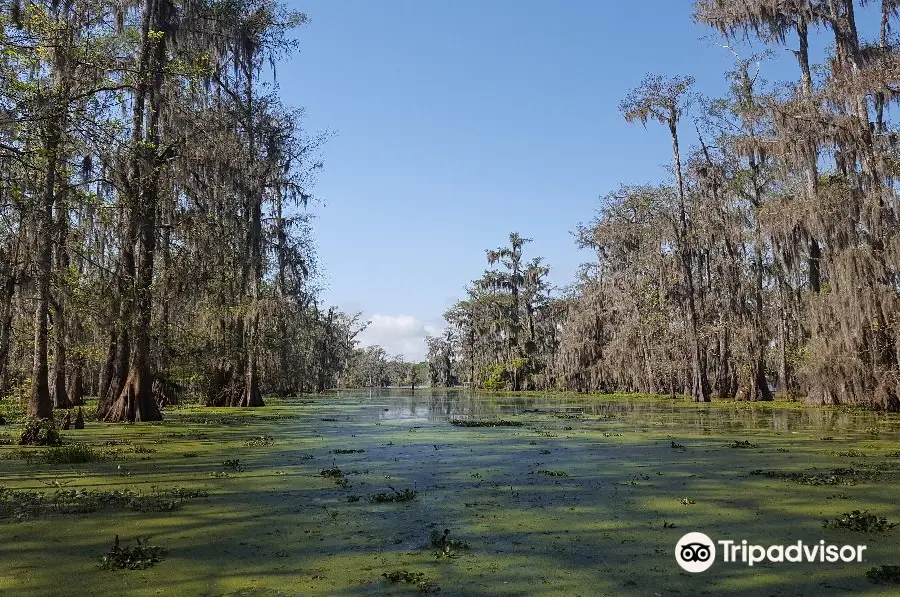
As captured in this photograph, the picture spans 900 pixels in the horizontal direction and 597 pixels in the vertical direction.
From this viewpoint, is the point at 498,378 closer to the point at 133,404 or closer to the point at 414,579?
the point at 133,404

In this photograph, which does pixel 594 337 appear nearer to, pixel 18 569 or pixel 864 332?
pixel 864 332

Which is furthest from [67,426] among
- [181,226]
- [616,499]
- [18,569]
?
[616,499]

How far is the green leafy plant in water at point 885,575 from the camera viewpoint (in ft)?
15.8

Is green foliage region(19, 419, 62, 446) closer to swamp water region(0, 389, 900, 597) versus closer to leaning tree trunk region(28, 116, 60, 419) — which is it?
swamp water region(0, 389, 900, 597)

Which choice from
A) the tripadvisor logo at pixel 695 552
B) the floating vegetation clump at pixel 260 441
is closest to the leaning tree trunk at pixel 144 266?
the floating vegetation clump at pixel 260 441

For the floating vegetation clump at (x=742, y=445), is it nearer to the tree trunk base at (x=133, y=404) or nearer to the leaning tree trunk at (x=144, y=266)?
the leaning tree trunk at (x=144, y=266)

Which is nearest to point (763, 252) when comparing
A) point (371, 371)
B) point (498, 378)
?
point (498, 378)

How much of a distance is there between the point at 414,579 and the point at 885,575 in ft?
12.1

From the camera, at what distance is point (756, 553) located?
5.64 metres

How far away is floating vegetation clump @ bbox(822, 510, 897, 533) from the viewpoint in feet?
20.2

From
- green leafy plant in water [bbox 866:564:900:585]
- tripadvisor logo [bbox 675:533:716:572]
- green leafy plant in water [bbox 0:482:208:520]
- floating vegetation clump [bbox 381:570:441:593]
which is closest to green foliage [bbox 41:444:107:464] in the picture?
green leafy plant in water [bbox 0:482:208:520]

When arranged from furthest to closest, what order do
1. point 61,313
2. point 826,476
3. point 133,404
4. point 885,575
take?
point 133,404 → point 61,313 → point 826,476 → point 885,575

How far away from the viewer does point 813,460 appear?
37.3 feet

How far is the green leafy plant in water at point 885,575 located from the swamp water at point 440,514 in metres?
0.12
